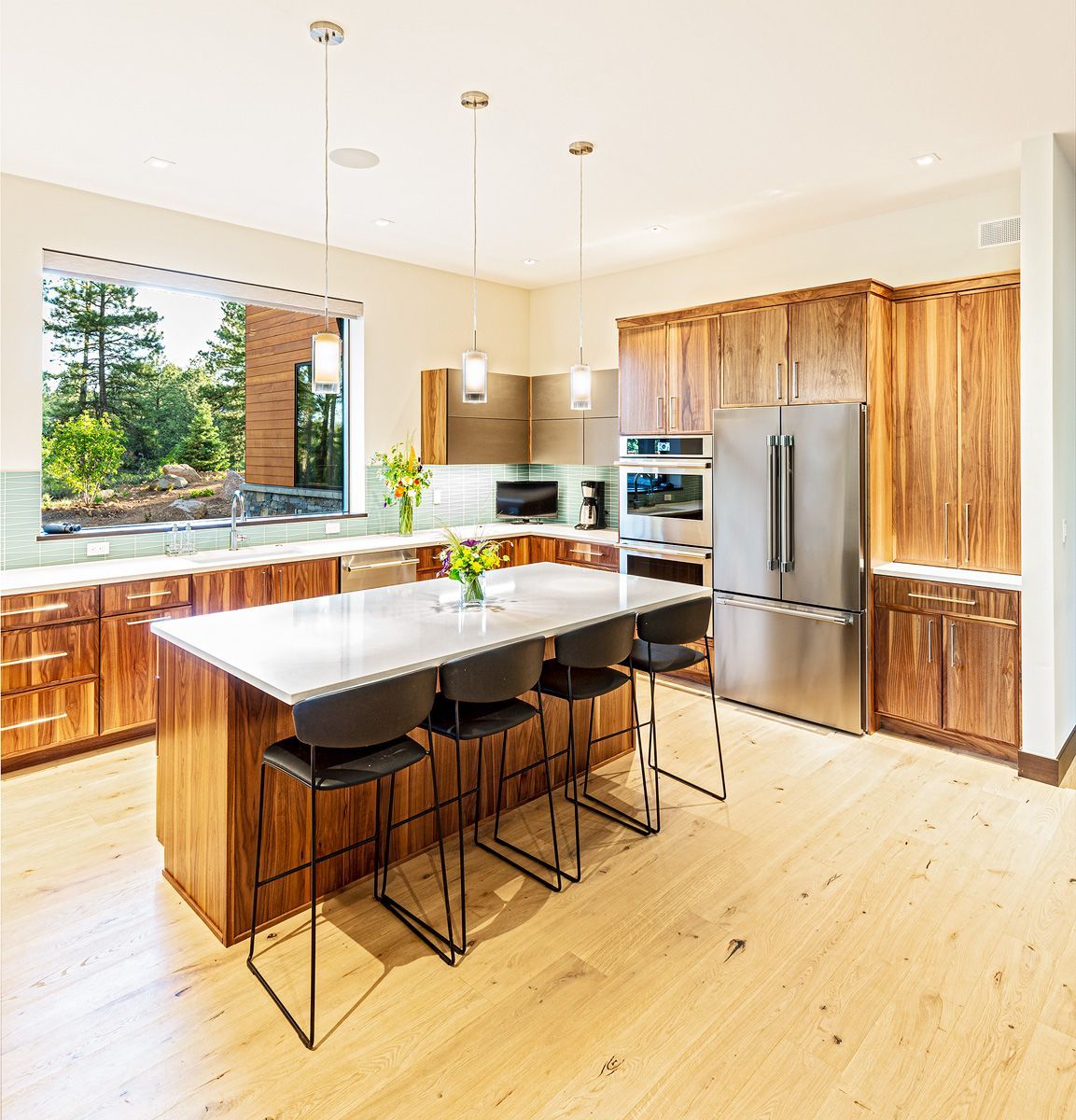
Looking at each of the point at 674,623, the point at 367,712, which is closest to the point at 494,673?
the point at 367,712

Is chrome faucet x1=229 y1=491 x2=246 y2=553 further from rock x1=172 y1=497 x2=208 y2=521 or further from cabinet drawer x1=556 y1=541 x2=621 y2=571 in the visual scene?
cabinet drawer x1=556 y1=541 x2=621 y2=571

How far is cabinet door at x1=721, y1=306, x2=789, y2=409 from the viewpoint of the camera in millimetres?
4406

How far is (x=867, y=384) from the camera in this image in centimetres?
405

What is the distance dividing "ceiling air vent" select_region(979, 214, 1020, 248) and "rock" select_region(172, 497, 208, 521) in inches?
187

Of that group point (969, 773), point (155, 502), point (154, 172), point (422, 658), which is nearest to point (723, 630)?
point (969, 773)

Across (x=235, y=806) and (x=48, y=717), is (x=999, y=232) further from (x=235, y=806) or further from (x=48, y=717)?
(x=48, y=717)

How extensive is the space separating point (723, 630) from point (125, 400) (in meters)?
3.80

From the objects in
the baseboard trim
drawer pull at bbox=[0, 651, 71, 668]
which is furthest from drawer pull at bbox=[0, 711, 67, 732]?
the baseboard trim

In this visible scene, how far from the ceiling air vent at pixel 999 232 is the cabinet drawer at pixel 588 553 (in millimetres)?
2773

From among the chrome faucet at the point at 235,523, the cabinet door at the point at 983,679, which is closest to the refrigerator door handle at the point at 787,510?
the cabinet door at the point at 983,679

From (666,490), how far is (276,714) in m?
3.19

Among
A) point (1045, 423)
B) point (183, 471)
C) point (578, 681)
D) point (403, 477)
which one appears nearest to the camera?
point (578, 681)

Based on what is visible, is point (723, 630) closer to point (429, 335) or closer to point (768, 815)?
point (768, 815)

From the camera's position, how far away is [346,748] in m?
2.21
